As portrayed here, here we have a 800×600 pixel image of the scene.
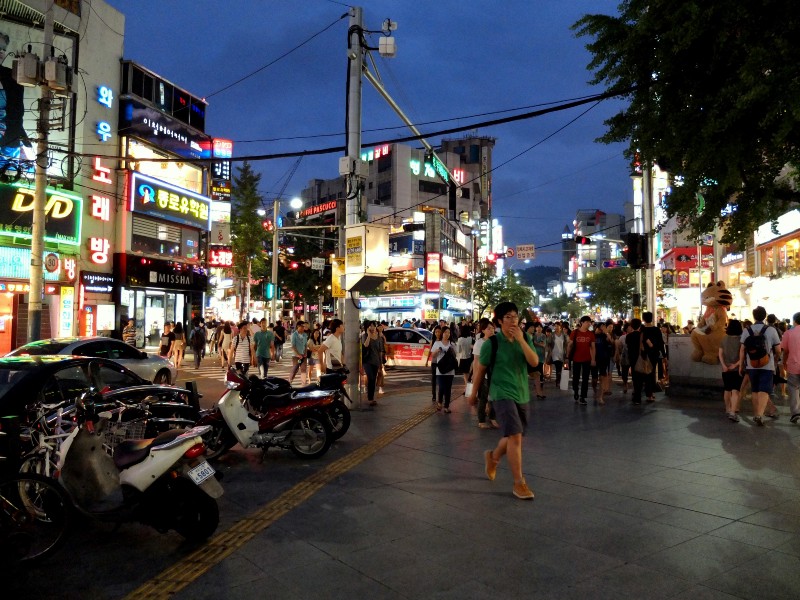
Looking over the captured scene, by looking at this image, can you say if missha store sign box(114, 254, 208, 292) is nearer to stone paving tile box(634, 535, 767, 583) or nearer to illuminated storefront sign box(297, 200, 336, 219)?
stone paving tile box(634, 535, 767, 583)

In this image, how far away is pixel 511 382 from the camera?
20.2 feet

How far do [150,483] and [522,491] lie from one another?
3418 millimetres

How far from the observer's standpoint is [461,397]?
47.8ft

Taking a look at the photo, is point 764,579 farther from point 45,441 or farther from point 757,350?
point 757,350


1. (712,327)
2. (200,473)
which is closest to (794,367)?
(712,327)

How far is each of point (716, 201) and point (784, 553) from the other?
3729 mm

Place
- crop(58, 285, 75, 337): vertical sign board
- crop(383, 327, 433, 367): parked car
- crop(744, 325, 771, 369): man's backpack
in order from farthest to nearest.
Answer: crop(58, 285, 75, 337): vertical sign board → crop(383, 327, 433, 367): parked car → crop(744, 325, 771, 369): man's backpack

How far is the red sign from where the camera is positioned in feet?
104

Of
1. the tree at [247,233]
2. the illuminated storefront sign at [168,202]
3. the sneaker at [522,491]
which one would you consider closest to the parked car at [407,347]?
the illuminated storefront sign at [168,202]

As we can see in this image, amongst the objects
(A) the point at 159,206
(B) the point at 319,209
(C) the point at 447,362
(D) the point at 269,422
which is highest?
(B) the point at 319,209

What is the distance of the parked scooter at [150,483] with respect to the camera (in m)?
4.70

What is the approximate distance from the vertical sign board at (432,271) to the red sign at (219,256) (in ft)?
77.4

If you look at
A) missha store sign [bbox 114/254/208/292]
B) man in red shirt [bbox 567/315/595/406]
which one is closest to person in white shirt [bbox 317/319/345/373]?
man in red shirt [bbox 567/315/595/406]

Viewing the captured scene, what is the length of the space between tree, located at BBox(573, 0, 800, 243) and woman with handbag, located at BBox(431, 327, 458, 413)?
5523 millimetres
